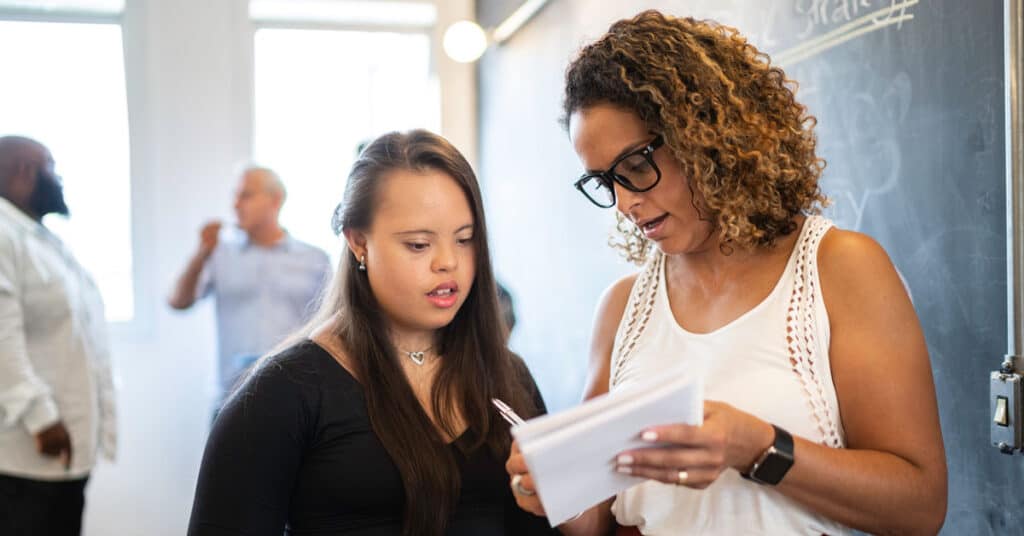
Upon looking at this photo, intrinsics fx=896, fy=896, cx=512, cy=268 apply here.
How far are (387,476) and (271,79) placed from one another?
13.5 ft

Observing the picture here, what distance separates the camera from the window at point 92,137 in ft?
15.5

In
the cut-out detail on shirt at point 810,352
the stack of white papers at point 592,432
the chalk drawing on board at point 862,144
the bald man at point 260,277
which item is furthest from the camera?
the bald man at point 260,277

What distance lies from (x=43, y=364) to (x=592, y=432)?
7.30 ft

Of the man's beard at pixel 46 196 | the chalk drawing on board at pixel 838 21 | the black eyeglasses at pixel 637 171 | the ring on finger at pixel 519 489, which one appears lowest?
the ring on finger at pixel 519 489

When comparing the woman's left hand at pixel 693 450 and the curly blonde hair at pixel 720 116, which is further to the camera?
the curly blonde hair at pixel 720 116

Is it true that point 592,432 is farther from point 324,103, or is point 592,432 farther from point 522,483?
point 324,103

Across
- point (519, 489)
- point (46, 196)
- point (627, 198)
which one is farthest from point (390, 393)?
point (46, 196)

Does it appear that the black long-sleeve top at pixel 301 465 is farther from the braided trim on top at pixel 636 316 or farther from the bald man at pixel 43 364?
the bald man at pixel 43 364

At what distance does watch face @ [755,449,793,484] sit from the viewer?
1.08m

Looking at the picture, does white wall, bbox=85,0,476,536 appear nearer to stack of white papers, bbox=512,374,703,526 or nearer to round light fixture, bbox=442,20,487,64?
round light fixture, bbox=442,20,487,64

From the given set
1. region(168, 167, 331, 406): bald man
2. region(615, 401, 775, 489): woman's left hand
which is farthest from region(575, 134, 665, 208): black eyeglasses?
region(168, 167, 331, 406): bald man

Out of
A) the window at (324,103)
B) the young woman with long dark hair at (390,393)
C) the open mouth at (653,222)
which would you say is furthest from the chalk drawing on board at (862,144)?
the window at (324,103)

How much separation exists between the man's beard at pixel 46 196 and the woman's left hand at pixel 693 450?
239 cm

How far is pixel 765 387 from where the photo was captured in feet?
3.97
